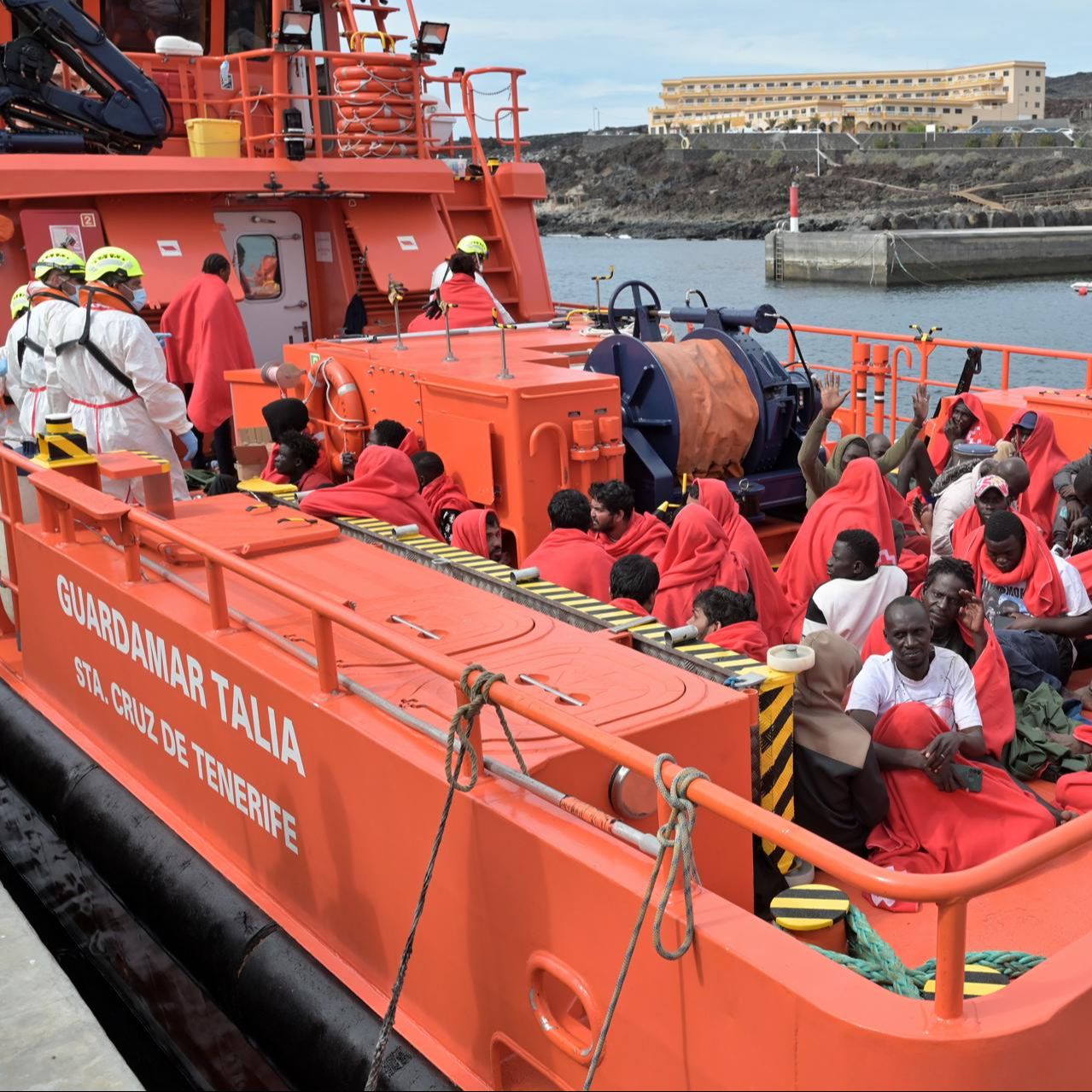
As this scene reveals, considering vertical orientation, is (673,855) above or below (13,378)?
below

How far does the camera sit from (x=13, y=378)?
6891mm

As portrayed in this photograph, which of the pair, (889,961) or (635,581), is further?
(635,581)

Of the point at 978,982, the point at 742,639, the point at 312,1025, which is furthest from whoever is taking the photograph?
the point at 742,639

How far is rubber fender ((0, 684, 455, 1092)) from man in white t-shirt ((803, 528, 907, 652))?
7.33 ft

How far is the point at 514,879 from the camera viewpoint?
8.93ft

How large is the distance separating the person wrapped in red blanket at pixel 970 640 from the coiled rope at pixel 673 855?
2.10 meters

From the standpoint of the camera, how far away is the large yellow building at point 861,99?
124062mm

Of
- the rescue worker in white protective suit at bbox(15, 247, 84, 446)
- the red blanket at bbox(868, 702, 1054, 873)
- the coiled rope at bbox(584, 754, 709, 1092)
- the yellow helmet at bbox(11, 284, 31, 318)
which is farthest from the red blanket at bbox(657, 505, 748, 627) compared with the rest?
the yellow helmet at bbox(11, 284, 31, 318)

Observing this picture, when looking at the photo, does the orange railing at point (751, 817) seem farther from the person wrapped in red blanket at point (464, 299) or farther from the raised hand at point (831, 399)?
the person wrapped in red blanket at point (464, 299)

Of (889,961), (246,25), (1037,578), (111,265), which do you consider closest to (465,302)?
(111,265)

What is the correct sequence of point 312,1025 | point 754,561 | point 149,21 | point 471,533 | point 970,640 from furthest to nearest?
point 149,21
point 471,533
point 754,561
point 970,640
point 312,1025

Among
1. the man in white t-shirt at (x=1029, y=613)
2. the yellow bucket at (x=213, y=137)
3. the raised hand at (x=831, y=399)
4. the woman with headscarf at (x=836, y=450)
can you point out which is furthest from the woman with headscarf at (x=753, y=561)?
the yellow bucket at (x=213, y=137)

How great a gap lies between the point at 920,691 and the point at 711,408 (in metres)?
3.13

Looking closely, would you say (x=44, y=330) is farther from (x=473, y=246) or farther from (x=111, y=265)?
(x=473, y=246)
